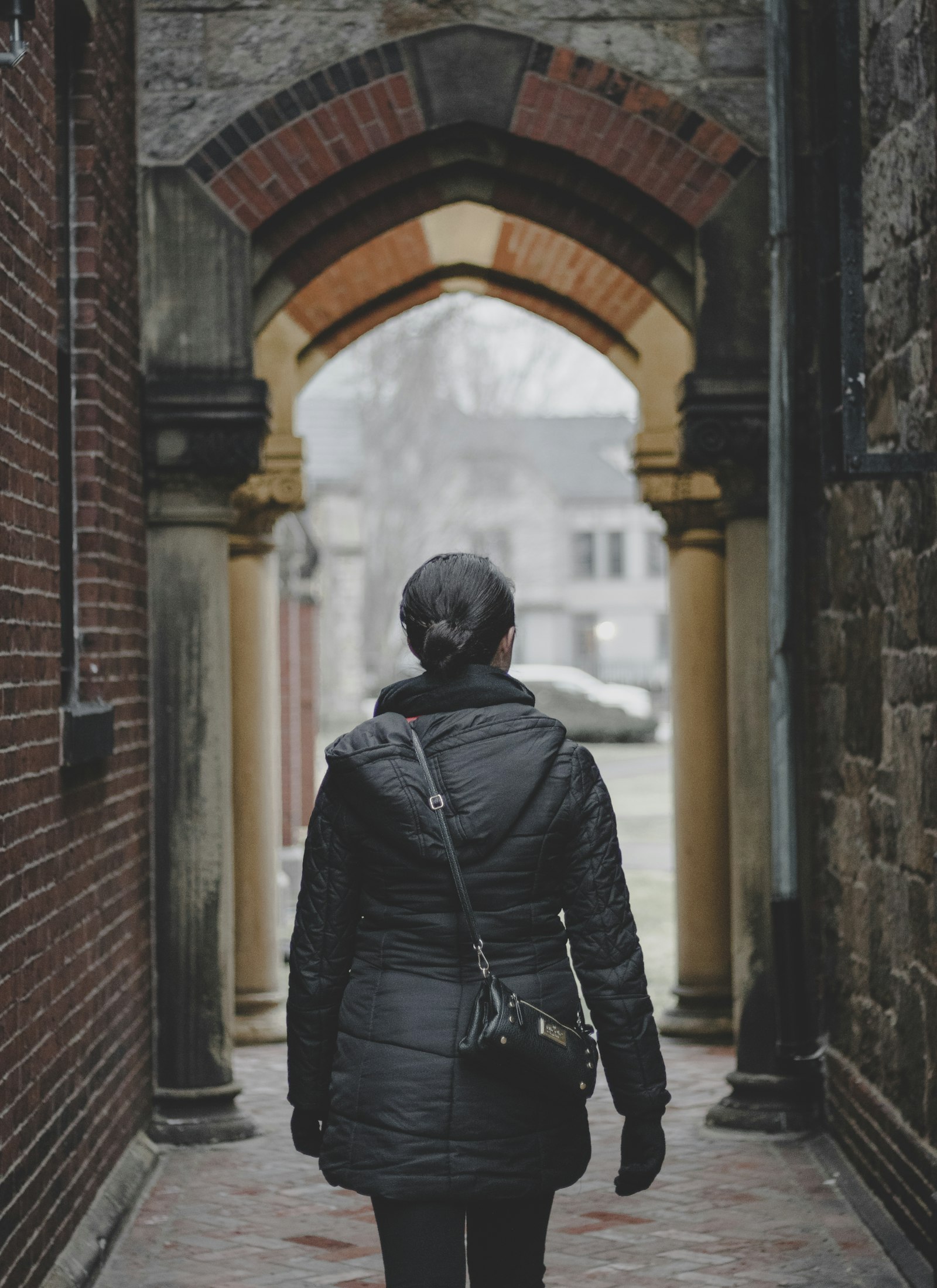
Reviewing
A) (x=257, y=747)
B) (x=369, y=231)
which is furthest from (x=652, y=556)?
(x=369, y=231)

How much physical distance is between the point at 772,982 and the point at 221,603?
2481 mm

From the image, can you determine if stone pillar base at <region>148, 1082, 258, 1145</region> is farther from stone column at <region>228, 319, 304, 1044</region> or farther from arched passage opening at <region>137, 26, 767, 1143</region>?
stone column at <region>228, 319, 304, 1044</region>

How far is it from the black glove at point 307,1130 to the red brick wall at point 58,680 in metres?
1.18

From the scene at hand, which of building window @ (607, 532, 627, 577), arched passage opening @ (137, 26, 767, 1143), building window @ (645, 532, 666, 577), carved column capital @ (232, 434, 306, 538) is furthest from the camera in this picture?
building window @ (607, 532, 627, 577)

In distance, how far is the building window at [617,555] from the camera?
6988cm

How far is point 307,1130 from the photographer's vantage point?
10.3 feet

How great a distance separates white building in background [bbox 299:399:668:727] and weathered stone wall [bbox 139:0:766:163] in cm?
3962

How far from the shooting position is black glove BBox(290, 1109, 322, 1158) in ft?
10.3

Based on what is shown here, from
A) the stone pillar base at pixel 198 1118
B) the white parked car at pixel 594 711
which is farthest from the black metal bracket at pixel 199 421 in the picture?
the white parked car at pixel 594 711

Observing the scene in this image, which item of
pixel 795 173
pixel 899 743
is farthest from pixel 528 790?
pixel 795 173

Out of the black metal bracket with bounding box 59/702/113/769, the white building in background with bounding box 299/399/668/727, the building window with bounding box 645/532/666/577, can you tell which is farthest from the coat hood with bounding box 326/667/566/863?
the building window with bounding box 645/532/666/577

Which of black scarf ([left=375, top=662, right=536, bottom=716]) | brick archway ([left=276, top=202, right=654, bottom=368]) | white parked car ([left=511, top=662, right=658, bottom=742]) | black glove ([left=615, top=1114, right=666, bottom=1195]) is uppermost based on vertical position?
brick archway ([left=276, top=202, right=654, bottom=368])

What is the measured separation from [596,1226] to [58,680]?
2.31m

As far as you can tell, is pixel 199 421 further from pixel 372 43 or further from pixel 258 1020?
pixel 258 1020
